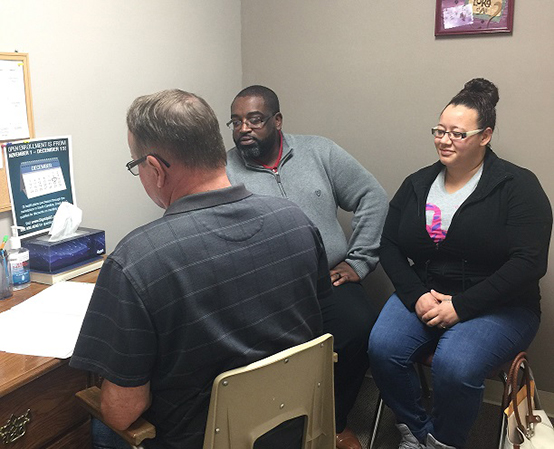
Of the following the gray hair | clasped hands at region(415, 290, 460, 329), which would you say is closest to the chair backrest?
the gray hair

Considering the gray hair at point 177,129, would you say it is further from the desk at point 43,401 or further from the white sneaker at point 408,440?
the white sneaker at point 408,440

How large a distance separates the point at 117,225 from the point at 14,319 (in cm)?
79

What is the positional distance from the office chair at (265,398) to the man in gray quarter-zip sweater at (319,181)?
89 cm

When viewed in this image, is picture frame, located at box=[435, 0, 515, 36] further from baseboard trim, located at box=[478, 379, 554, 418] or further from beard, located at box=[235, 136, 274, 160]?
baseboard trim, located at box=[478, 379, 554, 418]

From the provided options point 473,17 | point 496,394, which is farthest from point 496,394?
point 473,17

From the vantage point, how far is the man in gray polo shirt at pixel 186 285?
42.1 inches

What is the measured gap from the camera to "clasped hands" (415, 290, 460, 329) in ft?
6.19

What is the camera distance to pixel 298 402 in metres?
1.27

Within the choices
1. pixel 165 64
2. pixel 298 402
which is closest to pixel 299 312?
pixel 298 402

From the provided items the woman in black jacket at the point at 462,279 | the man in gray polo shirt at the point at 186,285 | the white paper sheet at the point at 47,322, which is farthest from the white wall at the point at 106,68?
the woman in black jacket at the point at 462,279

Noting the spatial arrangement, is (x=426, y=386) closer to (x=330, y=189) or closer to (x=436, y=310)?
(x=436, y=310)

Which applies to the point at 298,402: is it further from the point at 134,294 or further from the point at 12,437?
the point at 12,437

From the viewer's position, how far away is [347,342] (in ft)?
6.89

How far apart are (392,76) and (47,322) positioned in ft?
5.85
